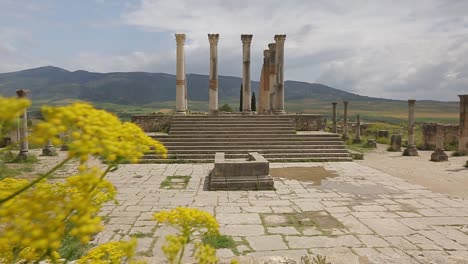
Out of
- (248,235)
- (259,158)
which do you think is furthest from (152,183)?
(248,235)

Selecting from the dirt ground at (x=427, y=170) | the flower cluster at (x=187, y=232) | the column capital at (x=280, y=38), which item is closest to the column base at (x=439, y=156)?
the dirt ground at (x=427, y=170)

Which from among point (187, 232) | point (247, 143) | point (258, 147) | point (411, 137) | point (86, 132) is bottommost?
point (258, 147)

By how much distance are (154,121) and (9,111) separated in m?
17.9

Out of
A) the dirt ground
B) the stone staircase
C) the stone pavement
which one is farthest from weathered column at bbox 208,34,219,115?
the stone pavement

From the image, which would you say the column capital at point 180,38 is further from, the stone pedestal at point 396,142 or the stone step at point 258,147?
the stone pedestal at point 396,142

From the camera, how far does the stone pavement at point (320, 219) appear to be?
5.20 metres

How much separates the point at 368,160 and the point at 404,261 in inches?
474

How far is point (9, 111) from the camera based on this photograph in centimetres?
124

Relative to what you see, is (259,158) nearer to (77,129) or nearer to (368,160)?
(368,160)

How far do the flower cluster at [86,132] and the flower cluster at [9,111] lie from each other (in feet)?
0.27

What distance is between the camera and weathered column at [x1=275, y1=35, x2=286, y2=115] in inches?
835

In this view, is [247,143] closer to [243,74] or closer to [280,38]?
[243,74]

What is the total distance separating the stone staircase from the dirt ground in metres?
1.75

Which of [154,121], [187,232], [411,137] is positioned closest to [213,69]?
[154,121]
